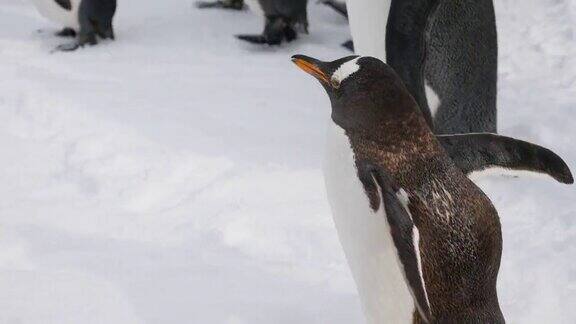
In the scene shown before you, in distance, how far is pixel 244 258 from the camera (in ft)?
5.39

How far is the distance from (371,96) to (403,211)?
0.58 feet

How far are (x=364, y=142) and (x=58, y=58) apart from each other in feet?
6.49

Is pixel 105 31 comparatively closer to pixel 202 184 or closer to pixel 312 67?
pixel 202 184

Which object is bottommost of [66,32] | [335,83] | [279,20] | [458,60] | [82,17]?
[66,32]

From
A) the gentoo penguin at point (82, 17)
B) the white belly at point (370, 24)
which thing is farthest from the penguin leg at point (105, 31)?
the white belly at point (370, 24)

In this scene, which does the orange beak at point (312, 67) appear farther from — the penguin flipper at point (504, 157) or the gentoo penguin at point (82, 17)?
the gentoo penguin at point (82, 17)

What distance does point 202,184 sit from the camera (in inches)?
78.4

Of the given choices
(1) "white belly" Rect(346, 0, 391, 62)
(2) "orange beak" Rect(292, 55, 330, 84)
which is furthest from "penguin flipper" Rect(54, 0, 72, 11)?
(2) "orange beak" Rect(292, 55, 330, 84)

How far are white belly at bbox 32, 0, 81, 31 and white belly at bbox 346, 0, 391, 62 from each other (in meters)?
1.41

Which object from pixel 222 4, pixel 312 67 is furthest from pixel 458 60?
pixel 222 4

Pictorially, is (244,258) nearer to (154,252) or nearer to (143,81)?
(154,252)

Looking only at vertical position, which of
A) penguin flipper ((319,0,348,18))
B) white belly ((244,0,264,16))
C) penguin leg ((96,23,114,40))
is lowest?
penguin leg ((96,23,114,40))

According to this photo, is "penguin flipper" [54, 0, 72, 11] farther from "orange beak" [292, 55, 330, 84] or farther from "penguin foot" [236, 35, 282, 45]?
"orange beak" [292, 55, 330, 84]

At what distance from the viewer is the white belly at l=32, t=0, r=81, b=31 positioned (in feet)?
10.5
